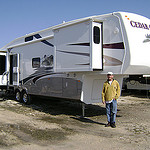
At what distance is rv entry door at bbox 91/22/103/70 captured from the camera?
7.32 m

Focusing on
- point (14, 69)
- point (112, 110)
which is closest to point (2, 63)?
point (14, 69)

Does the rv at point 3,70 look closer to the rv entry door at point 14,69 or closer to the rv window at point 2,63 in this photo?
the rv window at point 2,63

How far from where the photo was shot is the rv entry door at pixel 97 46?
7.32 m

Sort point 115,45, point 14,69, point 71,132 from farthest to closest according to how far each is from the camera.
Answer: point 14,69, point 115,45, point 71,132

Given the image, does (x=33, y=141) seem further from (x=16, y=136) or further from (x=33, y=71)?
(x=33, y=71)

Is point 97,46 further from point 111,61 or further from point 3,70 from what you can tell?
point 3,70

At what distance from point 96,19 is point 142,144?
4.25 metres

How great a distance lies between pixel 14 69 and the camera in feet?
39.3

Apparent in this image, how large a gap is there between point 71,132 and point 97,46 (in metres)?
2.99

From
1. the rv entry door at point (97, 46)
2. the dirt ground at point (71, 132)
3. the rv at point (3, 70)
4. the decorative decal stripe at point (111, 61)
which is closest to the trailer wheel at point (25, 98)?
the rv at point (3, 70)

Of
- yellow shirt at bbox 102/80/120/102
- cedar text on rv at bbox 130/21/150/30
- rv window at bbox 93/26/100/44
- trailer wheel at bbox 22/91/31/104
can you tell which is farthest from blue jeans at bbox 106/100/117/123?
trailer wheel at bbox 22/91/31/104

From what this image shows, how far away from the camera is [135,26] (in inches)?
283

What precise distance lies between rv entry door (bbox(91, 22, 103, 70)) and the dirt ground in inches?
79.3

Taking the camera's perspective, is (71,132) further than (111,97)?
No
